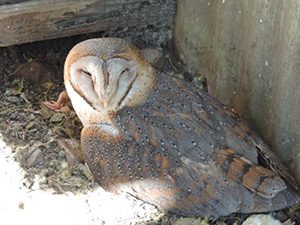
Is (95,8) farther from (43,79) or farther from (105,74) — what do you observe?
(105,74)

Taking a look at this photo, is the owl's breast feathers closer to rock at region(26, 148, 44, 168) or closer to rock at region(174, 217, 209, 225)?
rock at region(174, 217, 209, 225)

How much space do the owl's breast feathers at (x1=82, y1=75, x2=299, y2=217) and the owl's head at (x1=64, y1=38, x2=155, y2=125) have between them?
0.07 metres

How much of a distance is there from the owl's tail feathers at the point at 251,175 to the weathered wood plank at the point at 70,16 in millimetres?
1425

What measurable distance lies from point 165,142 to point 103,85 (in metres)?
0.45

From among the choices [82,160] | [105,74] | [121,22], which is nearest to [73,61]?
[105,74]

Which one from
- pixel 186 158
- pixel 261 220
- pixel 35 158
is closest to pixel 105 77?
pixel 186 158

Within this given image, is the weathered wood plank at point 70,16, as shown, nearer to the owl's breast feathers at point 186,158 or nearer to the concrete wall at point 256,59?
the concrete wall at point 256,59

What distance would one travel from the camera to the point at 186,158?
4.13 meters

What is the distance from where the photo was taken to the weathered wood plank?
4879 millimetres

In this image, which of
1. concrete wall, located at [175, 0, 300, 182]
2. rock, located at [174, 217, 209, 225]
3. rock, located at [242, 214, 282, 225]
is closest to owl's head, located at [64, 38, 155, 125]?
concrete wall, located at [175, 0, 300, 182]

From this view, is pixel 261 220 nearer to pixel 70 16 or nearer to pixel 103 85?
pixel 103 85

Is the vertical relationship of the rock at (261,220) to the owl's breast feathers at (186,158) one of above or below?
below

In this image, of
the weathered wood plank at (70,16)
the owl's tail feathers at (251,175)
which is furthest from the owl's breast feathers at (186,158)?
the weathered wood plank at (70,16)

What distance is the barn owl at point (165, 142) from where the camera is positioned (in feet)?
13.4
